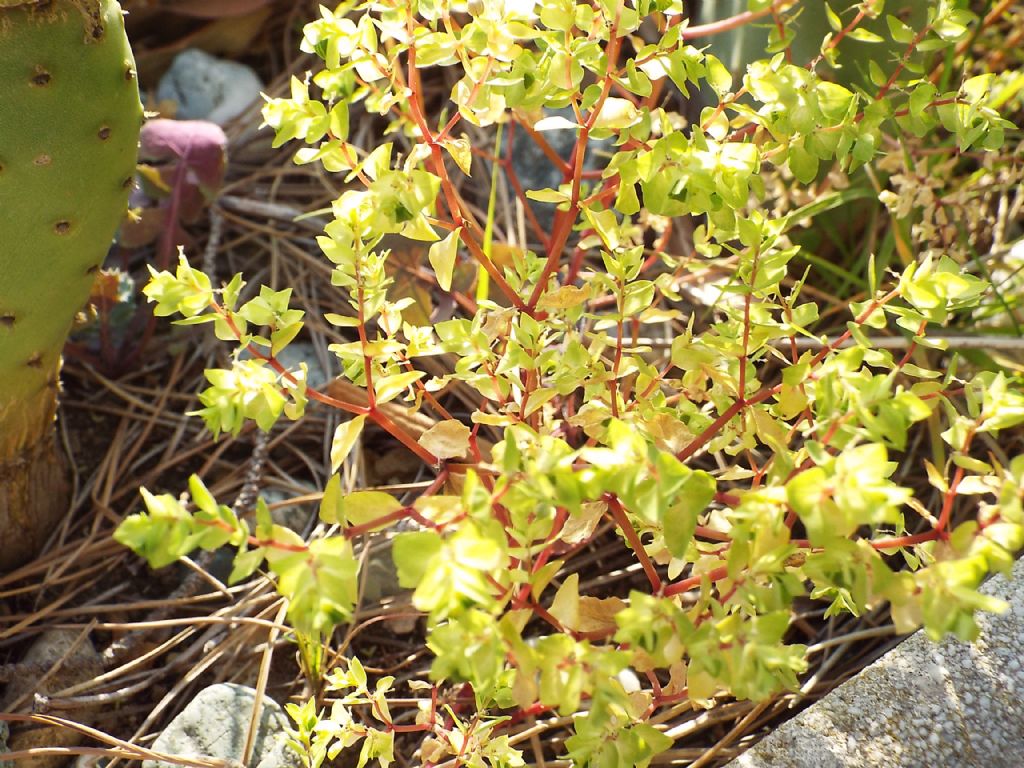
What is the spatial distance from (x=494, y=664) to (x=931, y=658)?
586mm

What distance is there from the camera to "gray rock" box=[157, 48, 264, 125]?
188 centimetres

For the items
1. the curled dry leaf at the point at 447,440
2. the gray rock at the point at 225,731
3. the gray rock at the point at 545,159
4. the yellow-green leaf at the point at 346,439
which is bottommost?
the gray rock at the point at 225,731

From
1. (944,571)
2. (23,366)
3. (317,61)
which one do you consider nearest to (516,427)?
(944,571)

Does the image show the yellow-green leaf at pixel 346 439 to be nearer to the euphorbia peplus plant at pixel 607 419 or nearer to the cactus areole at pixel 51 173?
the euphorbia peplus plant at pixel 607 419

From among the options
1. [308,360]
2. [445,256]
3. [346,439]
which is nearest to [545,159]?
[308,360]

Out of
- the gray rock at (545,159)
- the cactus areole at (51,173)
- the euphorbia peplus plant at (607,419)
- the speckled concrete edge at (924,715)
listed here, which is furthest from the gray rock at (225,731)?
the gray rock at (545,159)

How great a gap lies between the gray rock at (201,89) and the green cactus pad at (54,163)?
813mm

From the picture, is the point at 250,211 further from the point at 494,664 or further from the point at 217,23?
the point at 494,664

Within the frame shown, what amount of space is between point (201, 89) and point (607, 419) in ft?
4.42

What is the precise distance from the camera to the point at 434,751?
3.23ft

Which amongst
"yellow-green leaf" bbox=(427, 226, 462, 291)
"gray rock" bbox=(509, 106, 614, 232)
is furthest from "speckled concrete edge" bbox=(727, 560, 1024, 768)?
"gray rock" bbox=(509, 106, 614, 232)

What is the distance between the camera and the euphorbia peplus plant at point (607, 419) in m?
0.70

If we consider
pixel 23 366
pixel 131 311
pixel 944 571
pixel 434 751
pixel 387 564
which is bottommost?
pixel 387 564

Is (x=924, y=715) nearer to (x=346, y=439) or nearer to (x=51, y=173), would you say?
(x=346, y=439)
